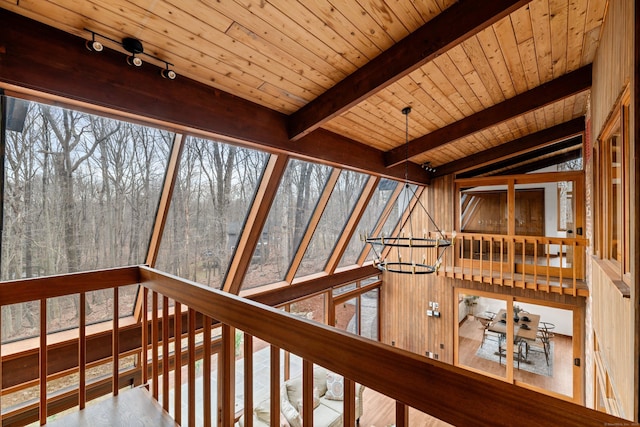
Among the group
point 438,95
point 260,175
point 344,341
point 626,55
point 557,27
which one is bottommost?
point 344,341

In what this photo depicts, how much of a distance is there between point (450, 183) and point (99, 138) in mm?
7126

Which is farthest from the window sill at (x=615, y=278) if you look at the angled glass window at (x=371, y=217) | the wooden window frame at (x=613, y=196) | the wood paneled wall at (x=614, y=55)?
the angled glass window at (x=371, y=217)

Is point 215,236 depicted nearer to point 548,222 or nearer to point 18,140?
point 18,140

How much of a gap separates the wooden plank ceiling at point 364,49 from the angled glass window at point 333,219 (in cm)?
125

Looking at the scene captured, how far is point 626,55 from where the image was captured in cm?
188

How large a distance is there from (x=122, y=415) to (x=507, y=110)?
17.4 ft

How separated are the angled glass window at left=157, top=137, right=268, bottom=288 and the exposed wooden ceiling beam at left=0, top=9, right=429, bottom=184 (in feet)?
1.44

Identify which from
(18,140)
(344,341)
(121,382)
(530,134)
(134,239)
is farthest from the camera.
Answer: (530,134)

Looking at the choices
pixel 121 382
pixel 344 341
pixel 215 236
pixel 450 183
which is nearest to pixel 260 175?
pixel 215 236

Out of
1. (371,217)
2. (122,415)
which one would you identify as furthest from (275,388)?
(371,217)

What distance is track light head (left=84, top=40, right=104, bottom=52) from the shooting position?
2002 millimetres

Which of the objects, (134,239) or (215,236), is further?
(215,236)

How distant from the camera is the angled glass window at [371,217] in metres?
6.62

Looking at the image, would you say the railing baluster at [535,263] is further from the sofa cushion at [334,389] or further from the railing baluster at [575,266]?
the sofa cushion at [334,389]
